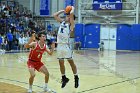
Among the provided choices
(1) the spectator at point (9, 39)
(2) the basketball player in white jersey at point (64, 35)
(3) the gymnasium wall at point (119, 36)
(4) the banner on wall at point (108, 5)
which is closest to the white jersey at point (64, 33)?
(2) the basketball player in white jersey at point (64, 35)

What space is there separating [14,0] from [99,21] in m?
9.98

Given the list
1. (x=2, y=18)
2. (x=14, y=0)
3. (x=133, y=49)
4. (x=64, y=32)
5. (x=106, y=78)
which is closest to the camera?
(x=64, y=32)

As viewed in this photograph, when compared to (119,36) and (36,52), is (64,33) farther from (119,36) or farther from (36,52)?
(119,36)

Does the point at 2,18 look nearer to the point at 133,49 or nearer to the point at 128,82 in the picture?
the point at 133,49

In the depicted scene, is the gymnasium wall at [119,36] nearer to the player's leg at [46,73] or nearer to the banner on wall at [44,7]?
the banner on wall at [44,7]

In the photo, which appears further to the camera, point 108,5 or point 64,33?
point 108,5

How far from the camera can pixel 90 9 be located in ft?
130

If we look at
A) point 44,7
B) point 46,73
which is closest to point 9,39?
point 44,7

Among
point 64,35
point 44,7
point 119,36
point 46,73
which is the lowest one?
point 46,73

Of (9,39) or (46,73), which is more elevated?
(9,39)

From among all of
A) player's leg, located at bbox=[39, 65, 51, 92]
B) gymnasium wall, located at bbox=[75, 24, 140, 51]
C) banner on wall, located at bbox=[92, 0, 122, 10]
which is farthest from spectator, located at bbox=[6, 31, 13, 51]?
player's leg, located at bbox=[39, 65, 51, 92]

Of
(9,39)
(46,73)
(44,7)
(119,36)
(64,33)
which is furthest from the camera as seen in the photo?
(44,7)

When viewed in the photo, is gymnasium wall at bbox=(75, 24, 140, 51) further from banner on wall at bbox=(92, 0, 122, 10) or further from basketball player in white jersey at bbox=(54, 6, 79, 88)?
basketball player in white jersey at bbox=(54, 6, 79, 88)

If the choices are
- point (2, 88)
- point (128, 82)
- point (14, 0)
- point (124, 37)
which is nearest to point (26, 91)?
point (2, 88)
